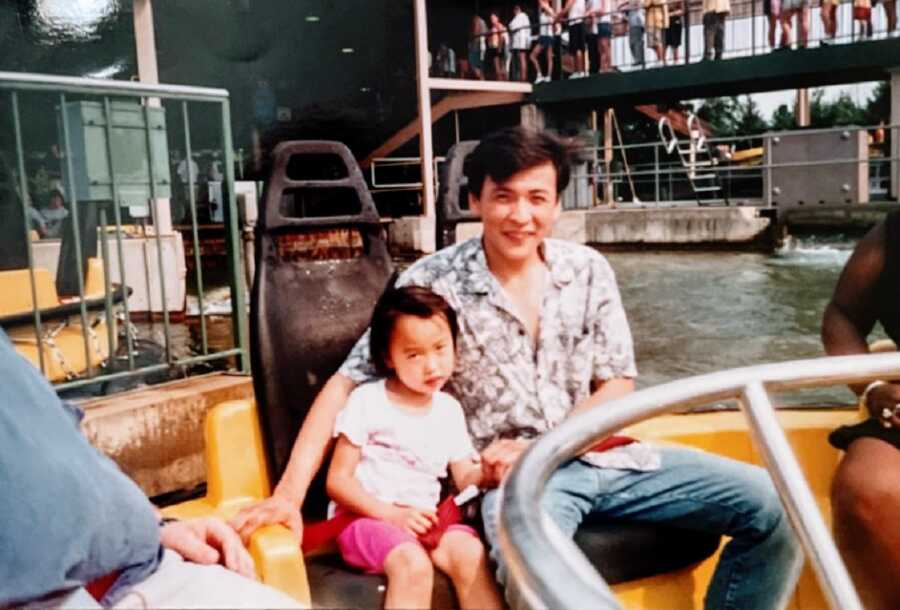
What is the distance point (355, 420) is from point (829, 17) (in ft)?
6.65

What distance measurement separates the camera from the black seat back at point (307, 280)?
44.8 inches

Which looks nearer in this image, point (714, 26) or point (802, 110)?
point (714, 26)

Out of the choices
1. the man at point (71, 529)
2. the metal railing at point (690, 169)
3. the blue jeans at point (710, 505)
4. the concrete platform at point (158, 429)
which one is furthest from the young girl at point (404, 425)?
the metal railing at point (690, 169)

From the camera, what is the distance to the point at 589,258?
43.7 inches

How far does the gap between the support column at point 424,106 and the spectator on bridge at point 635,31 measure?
1.94 ft

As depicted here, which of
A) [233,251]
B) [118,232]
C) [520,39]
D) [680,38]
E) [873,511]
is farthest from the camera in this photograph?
[680,38]

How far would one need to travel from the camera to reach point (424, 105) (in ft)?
10.2

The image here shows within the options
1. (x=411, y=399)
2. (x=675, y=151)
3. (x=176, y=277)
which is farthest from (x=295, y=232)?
(x=675, y=151)

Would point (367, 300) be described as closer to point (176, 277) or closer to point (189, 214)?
point (189, 214)

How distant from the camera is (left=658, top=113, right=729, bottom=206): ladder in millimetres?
5844

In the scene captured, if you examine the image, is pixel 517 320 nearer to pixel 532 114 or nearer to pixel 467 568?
pixel 467 568

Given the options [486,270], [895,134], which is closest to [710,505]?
[486,270]

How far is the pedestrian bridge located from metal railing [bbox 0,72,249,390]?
1.21 meters

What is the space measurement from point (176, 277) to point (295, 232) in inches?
53.0
